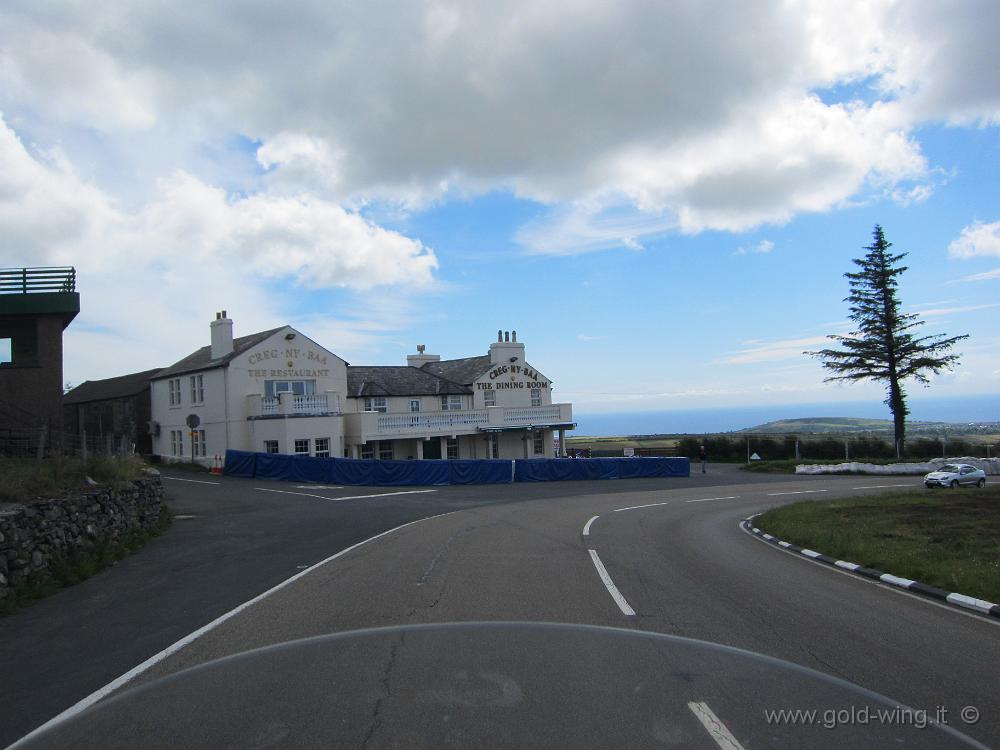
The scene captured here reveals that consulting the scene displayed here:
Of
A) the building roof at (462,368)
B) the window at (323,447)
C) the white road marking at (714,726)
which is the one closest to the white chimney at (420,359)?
the building roof at (462,368)

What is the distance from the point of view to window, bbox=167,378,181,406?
43406mm

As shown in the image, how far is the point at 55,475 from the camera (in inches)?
574

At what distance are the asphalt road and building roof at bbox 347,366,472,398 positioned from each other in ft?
91.0

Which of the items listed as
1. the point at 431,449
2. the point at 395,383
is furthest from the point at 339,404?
the point at 431,449

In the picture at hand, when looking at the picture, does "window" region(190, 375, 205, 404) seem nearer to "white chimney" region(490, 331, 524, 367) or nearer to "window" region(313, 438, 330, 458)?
"window" region(313, 438, 330, 458)

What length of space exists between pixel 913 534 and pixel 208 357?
38158 millimetres

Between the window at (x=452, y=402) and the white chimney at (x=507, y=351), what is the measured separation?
3943 mm

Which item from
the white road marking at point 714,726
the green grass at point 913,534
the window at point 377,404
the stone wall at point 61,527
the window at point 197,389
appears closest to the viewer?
the white road marking at point 714,726

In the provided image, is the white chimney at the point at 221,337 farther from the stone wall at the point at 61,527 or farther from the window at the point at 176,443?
the stone wall at the point at 61,527

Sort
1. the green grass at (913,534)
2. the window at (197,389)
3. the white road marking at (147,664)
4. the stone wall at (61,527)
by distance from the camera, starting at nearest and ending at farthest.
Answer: the white road marking at (147,664) < the stone wall at (61,527) < the green grass at (913,534) < the window at (197,389)

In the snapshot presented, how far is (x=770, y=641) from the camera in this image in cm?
744

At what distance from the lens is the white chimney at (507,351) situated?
169 feet

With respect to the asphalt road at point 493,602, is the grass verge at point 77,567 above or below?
above

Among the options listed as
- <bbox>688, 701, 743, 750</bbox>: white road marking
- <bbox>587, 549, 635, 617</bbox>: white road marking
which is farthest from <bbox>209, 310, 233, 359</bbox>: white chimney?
<bbox>688, 701, 743, 750</bbox>: white road marking
